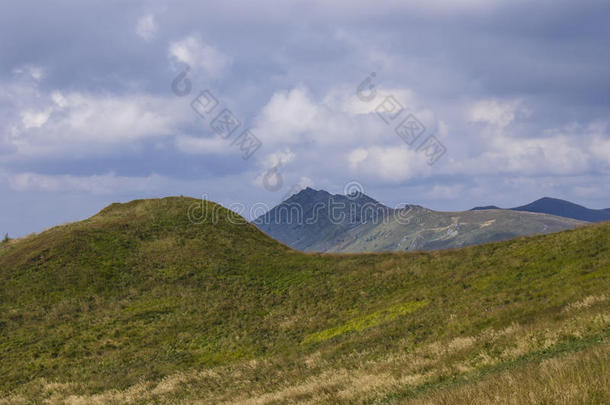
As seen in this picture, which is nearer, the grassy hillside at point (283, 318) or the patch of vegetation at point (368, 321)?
the grassy hillside at point (283, 318)

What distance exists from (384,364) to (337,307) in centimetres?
2642

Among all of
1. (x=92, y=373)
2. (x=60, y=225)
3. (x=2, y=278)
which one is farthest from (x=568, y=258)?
(x=60, y=225)

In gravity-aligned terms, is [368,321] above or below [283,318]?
below

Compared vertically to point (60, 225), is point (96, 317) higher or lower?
lower

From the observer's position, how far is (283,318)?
160 ft

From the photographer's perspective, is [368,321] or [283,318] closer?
[368,321]

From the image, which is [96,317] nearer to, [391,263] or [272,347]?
[272,347]

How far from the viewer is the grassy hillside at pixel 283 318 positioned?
61.3 ft

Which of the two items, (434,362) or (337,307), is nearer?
(434,362)

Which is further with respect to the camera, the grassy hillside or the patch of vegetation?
the patch of vegetation

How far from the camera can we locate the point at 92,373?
129ft

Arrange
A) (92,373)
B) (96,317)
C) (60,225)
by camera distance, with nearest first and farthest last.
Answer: (92,373), (96,317), (60,225)

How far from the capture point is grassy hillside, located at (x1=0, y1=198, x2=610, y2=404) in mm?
18672

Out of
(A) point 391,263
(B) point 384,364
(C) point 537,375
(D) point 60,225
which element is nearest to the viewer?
(C) point 537,375
